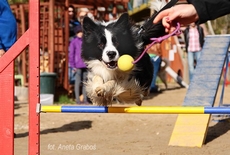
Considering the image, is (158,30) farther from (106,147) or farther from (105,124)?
(105,124)

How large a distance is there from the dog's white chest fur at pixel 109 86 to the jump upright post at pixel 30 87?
2.28 feet

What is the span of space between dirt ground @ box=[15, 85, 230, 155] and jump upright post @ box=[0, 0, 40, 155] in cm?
134

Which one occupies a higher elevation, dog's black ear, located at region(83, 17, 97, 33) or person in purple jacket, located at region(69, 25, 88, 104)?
dog's black ear, located at region(83, 17, 97, 33)

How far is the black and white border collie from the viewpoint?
14.1ft

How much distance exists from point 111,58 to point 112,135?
2195 millimetres

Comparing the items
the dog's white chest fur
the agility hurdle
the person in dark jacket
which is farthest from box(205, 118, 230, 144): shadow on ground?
the person in dark jacket

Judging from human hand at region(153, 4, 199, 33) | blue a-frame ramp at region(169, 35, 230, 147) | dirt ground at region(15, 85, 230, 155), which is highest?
human hand at region(153, 4, 199, 33)

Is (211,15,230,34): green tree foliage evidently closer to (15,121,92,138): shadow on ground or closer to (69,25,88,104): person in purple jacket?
(69,25,88,104): person in purple jacket

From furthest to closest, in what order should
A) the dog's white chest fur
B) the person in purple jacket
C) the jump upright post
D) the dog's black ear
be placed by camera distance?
the person in purple jacket → the dog's black ear → the dog's white chest fur → the jump upright post

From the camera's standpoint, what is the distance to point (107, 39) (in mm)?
4367

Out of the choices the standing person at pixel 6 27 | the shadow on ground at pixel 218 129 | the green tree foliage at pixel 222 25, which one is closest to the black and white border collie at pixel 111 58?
the standing person at pixel 6 27

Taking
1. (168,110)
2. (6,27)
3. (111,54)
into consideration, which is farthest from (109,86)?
(6,27)

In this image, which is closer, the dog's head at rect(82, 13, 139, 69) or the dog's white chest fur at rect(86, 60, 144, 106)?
the dog's white chest fur at rect(86, 60, 144, 106)

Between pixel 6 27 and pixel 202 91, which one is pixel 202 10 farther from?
pixel 202 91
